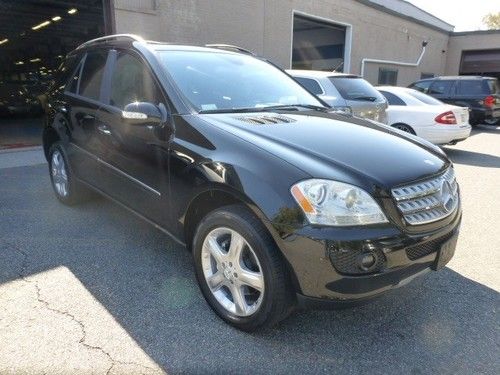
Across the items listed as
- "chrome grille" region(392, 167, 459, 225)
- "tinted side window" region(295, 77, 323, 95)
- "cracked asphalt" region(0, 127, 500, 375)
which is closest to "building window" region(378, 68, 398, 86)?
"tinted side window" region(295, 77, 323, 95)

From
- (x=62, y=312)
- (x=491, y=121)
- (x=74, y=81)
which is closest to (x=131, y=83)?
(x=74, y=81)

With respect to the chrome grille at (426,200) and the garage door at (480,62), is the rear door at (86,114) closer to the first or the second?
the chrome grille at (426,200)

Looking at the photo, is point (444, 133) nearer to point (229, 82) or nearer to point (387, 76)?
point (229, 82)

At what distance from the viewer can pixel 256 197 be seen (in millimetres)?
2250

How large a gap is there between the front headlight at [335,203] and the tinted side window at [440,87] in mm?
12706

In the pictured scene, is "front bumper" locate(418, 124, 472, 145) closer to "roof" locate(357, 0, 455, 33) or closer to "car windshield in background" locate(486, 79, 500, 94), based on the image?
"car windshield in background" locate(486, 79, 500, 94)

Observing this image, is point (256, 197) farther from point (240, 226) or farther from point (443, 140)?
point (443, 140)

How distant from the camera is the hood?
2.28 m

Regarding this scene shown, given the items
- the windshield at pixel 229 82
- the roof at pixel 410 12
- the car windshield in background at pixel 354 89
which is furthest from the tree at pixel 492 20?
the windshield at pixel 229 82

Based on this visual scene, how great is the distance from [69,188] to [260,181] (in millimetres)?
3117

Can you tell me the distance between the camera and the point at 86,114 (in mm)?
3867

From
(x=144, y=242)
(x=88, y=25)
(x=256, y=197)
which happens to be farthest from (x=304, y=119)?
(x=88, y=25)

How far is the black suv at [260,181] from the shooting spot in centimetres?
213

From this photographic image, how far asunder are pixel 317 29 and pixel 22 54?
613 inches
